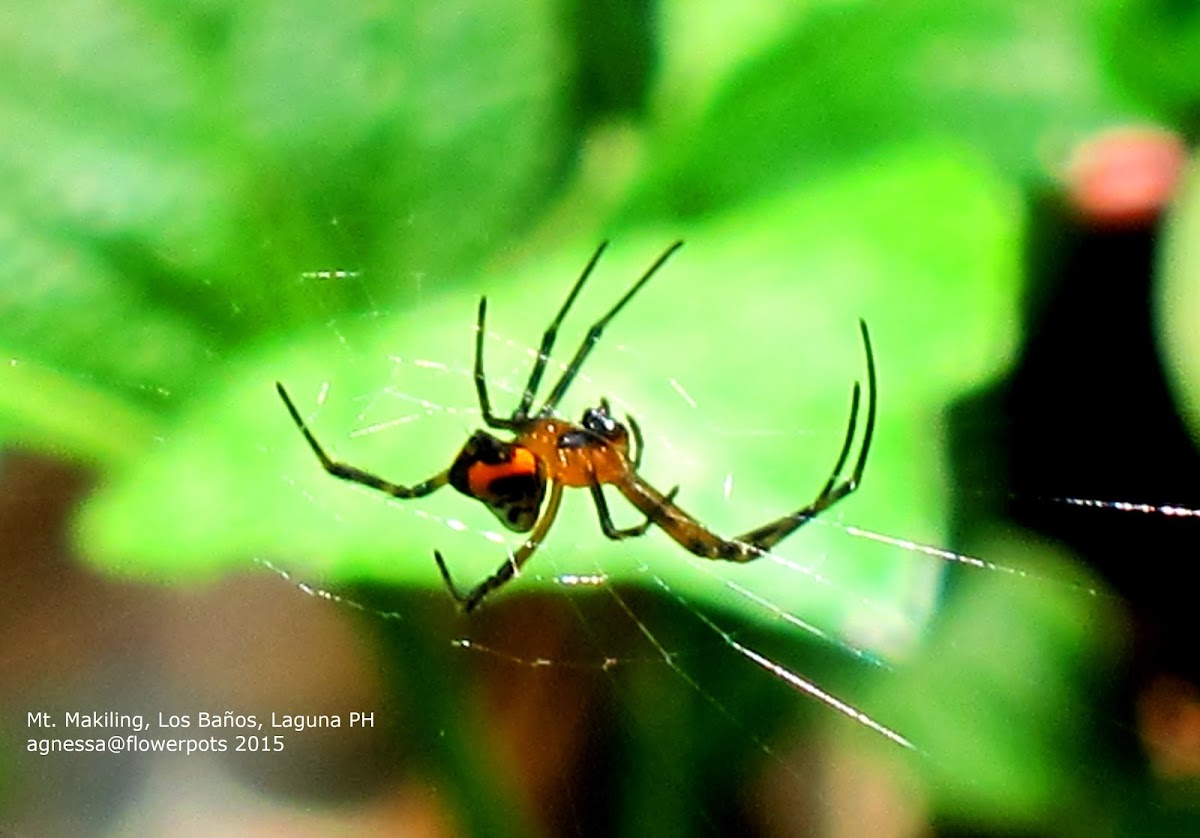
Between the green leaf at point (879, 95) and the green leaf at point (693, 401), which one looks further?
the green leaf at point (879, 95)

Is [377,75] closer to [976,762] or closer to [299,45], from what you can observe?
[299,45]

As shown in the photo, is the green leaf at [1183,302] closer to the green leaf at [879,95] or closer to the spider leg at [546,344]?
the green leaf at [879,95]

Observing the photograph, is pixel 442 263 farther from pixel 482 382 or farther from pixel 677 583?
pixel 677 583

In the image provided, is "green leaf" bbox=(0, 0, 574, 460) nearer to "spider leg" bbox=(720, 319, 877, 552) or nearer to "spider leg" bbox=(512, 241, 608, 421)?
"spider leg" bbox=(512, 241, 608, 421)

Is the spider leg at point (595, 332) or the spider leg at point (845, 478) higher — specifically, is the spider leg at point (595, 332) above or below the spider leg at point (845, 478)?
above

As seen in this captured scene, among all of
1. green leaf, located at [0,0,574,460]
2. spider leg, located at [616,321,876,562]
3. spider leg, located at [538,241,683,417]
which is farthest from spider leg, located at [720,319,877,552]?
green leaf, located at [0,0,574,460]

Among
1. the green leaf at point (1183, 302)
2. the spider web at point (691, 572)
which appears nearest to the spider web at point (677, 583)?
the spider web at point (691, 572)

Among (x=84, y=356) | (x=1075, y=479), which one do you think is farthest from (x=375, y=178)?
(x=1075, y=479)

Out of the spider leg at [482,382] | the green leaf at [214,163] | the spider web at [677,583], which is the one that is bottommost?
the spider web at [677,583]
